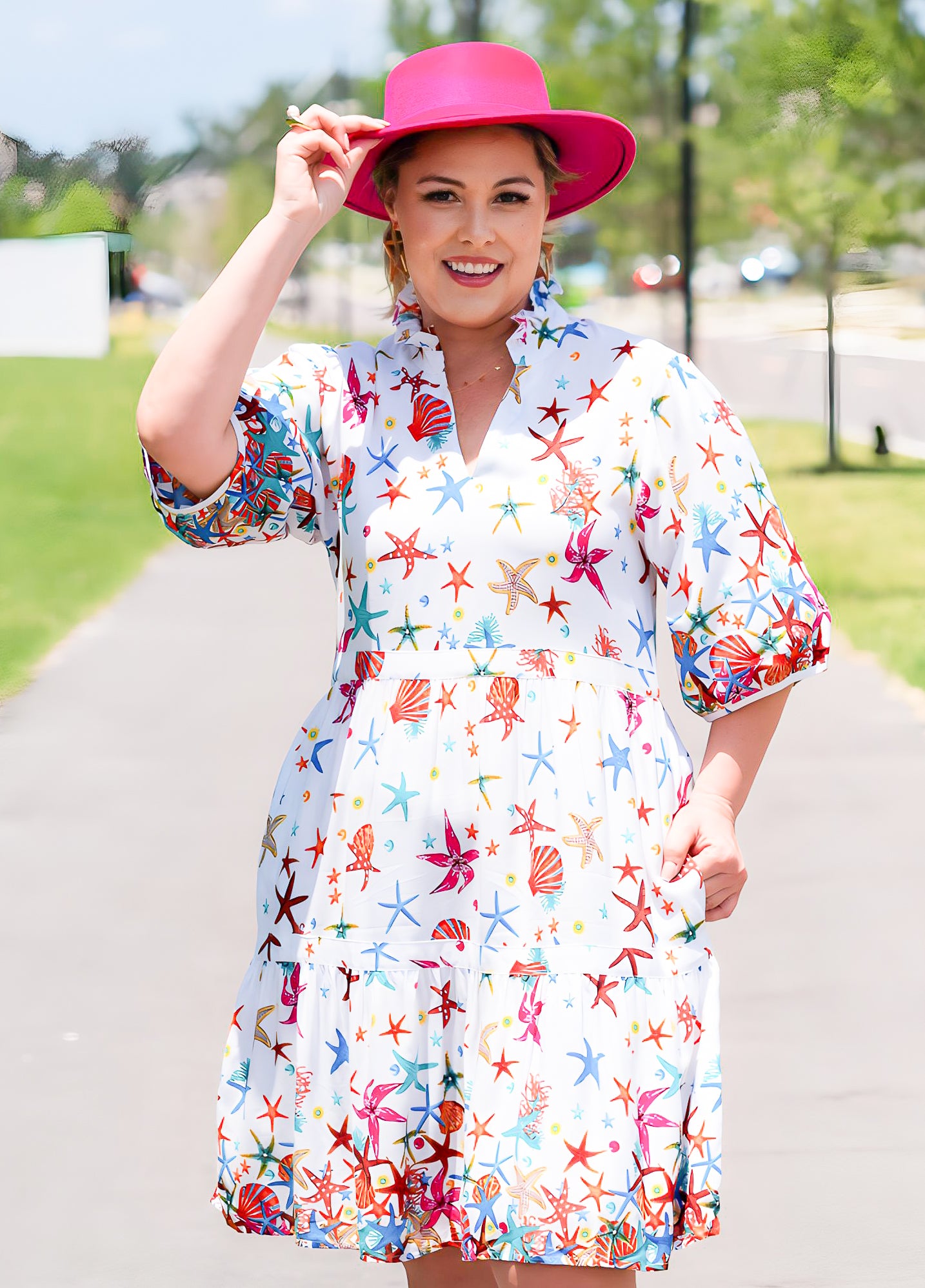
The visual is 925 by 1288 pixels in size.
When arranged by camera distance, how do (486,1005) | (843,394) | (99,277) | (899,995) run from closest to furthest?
(486,1005) < (899,995) < (99,277) < (843,394)

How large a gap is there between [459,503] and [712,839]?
0.50 metres

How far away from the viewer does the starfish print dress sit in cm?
219

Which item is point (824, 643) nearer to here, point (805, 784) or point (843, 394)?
point (805, 784)

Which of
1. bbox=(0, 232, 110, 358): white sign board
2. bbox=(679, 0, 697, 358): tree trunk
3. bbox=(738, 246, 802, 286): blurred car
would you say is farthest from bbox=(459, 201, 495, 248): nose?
bbox=(679, 0, 697, 358): tree trunk

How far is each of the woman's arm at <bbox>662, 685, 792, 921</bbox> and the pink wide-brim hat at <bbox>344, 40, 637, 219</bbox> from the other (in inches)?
29.2

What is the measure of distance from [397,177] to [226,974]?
291 cm

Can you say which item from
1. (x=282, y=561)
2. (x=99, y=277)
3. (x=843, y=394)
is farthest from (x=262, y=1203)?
(x=843, y=394)

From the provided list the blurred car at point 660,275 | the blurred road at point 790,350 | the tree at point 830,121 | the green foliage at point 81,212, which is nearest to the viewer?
the green foliage at point 81,212

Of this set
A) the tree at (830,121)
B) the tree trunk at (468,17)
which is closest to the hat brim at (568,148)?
the tree at (830,121)

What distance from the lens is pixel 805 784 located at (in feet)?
22.5

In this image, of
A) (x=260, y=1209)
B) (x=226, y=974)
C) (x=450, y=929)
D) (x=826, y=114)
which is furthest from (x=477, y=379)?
(x=826, y=114)

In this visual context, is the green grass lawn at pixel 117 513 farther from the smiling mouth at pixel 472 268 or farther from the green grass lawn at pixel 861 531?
the smiling mouth at pixel 472 268

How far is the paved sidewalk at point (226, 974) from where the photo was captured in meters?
3.58

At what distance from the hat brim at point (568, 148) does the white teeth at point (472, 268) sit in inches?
6.4
